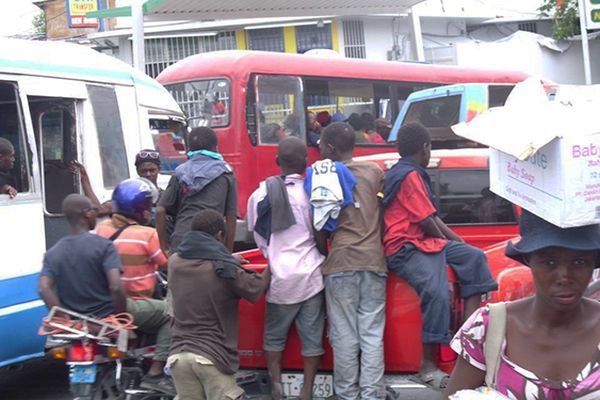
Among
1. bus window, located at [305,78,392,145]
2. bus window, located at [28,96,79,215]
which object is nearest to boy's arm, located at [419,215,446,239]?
bus window, located at [28,96,79,215]

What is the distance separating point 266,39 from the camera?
25.9 metres

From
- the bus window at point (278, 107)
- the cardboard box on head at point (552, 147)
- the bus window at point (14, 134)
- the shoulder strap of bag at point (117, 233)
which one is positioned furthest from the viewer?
the bus window at point (278, 107)

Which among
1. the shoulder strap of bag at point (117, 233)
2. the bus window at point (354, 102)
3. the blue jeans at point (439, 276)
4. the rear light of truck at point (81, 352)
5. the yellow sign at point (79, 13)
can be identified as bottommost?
the rear light of truck at point (81, 352)

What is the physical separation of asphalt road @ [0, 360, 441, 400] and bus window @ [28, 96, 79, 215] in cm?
148

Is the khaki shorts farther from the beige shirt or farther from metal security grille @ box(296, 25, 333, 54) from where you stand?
metal security grille @ box(296, 25, 333, 54)

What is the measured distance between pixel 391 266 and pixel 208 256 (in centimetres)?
110

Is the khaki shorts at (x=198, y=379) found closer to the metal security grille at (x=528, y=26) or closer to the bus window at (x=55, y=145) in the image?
the bus window at (x=55, y=145)

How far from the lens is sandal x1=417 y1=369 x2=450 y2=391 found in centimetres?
515

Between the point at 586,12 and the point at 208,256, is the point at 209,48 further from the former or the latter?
the point at 208,256

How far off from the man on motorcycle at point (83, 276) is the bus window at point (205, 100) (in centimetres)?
705

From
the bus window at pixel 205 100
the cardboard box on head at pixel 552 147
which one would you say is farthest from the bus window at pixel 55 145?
the cardboard box on head at pixel 552 147

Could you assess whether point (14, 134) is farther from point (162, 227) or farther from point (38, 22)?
point (38, 22)

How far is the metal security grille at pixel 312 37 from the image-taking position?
25953mm

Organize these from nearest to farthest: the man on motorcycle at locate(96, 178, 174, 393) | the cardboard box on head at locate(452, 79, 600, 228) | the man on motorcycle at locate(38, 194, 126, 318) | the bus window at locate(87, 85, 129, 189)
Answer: the cardboard box on head at locate(452, 79, 600, 228), the man on motorcycle at locate(38, 194, 126, 318), the man on motorcycle at locate(96, 178, 174, 393), the bus window at locate(87, 85, 129, 189)
